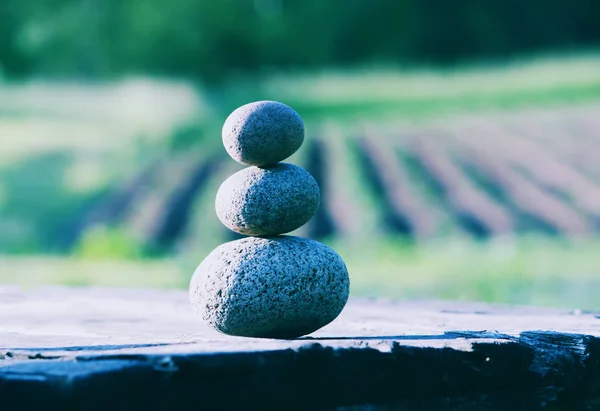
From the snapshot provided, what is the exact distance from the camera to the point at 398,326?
15.0 feet

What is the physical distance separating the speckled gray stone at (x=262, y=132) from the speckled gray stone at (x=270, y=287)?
0.37 meters

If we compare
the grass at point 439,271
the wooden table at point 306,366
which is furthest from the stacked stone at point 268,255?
the grass at point 439,271

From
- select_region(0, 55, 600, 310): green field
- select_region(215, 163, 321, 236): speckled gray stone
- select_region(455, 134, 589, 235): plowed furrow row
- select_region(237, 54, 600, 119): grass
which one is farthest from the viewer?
select_region(237, 54, 600, 119): grass

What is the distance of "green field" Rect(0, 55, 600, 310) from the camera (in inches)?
511

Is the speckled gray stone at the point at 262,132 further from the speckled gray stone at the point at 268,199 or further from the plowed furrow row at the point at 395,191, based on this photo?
the plowed furrow row at the point at 395,191

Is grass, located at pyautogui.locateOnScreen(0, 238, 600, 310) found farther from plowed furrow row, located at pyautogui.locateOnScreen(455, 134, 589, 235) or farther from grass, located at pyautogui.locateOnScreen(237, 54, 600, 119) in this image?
grass, located at pyautogui.locateOnScreen(237, 54, 600, 119)

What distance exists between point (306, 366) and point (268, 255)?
60cm

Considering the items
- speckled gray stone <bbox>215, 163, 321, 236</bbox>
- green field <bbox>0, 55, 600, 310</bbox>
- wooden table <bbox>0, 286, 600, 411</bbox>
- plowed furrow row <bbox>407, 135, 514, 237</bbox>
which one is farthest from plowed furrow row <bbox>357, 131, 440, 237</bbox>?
speckled gray stone <bbox>215, 163, 321, 236</bbox>

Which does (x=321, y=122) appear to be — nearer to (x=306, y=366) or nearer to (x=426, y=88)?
(x=426, y=88)

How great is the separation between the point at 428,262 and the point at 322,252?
8.83 meters

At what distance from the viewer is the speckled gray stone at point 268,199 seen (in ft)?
12.8

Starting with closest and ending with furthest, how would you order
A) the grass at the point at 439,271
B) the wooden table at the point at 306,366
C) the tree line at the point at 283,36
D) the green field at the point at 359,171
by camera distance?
the wooden table at the point at 306,366
the grass at the point at 439,271
the green field at the point at 359,171
the tree line at the point at 283,36

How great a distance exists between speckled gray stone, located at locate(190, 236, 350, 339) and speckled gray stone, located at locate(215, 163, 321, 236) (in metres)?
0.08

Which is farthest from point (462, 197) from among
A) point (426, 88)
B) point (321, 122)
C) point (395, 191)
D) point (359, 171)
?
point (321, 122)
